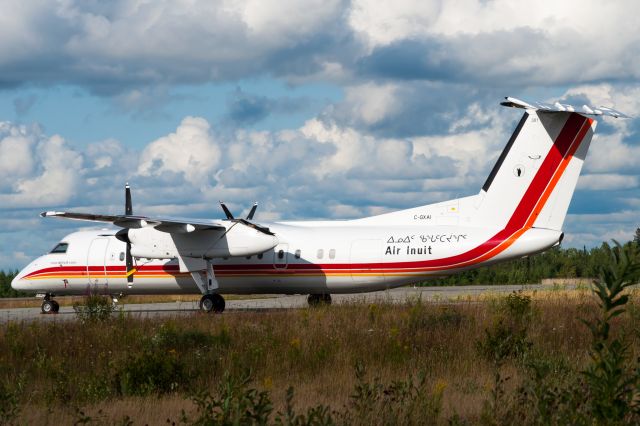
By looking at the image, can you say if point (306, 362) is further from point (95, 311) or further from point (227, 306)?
point (227, 306)

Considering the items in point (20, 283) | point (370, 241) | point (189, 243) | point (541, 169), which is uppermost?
point (541, 169)

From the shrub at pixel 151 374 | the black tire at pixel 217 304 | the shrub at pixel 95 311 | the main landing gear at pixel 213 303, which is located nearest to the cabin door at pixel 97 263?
the main landing gear at pixel 213 303

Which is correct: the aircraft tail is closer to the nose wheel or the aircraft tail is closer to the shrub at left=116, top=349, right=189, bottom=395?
the shrub at left=116, top=349, right=189, bottom=395

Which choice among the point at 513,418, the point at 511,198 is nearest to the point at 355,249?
the point at 511,198

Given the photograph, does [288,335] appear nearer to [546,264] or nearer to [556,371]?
[556,371]

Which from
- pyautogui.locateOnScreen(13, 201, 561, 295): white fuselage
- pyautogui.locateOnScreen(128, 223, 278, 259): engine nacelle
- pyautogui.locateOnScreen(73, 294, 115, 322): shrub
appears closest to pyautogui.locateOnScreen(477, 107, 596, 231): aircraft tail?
pyautogui.locateOnScreen(13, 201, 561, 295): white fuselage

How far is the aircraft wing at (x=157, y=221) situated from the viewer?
27.1 meters

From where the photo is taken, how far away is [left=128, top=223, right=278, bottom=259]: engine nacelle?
27.8 m

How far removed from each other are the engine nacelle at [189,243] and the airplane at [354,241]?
34mm

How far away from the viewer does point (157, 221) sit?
27109 millimetres

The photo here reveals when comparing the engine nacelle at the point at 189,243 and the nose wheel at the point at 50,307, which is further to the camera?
the nose wheel at the point at 50,307

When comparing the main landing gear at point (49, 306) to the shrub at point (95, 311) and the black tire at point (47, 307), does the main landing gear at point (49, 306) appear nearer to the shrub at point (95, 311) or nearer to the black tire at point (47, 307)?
the black tire at point (47, 307)

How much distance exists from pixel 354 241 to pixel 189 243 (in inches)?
222

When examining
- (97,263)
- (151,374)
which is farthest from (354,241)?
(151,374)
